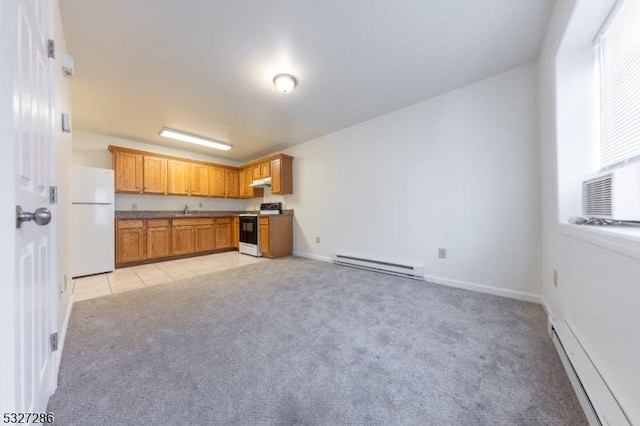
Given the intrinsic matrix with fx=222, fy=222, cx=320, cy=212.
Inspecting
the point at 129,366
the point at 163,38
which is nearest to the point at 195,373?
the point at 129,366

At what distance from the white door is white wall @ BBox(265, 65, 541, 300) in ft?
10.9

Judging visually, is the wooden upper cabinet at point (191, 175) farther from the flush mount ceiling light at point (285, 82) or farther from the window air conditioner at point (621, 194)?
the window air conditioner at point (621, 194)

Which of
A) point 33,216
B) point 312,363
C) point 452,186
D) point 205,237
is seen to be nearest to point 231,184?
point 205,237

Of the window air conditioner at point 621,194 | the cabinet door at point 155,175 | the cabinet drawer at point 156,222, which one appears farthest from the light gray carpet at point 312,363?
the cabinet door at point 155,175

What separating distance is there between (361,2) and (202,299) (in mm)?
3054

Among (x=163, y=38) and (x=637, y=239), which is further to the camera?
(x=163, y=38)

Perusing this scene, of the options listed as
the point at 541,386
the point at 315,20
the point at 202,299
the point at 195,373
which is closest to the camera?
the point at 541,386

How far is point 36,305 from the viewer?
0.93 m

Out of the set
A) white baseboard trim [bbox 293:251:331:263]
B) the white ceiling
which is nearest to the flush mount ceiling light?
the white ceiling

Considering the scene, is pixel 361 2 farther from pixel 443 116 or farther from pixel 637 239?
pixel 637 239

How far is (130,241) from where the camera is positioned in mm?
3975

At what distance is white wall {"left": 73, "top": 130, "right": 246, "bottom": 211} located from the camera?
3.98 metres

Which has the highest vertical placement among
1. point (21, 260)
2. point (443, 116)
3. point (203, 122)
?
point (203, 122)

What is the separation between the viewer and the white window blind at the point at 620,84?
1.18 meters
